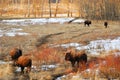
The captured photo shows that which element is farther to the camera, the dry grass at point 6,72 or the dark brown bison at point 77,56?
the dark brown bison at point 77,56

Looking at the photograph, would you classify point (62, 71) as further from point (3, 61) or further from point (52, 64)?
point (3, 61)

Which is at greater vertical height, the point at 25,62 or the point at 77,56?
the point at 77,56

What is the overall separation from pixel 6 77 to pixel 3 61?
3.59m

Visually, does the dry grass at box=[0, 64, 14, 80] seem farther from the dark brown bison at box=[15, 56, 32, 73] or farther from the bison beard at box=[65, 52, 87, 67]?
the bison beard at box=[65, 52, 87, 67]

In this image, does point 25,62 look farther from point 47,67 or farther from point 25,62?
point 47,67

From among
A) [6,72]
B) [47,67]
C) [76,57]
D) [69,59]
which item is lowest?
[47,67]

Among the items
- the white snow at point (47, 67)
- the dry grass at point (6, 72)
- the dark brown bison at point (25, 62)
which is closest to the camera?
the dry grass at point (6, 72)

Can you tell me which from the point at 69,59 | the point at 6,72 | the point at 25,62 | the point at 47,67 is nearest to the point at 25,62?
the point at 25,62

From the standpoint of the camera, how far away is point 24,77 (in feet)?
39.1

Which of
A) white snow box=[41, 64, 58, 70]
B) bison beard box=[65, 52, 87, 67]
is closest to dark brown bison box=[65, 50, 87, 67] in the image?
bison beard box=[65, 52, 87, 67]

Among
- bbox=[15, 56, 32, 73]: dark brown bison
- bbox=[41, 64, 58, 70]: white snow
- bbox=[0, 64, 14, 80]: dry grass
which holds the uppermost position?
bbox=[15, 56, 32, 73]: dark brown bison

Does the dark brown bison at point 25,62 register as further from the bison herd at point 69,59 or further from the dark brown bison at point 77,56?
the dark brown bison at point 77,56

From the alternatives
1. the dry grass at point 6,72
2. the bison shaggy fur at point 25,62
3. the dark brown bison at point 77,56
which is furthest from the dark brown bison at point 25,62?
the dark brown bison at point 77,56

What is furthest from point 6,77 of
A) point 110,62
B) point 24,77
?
point 110,62
